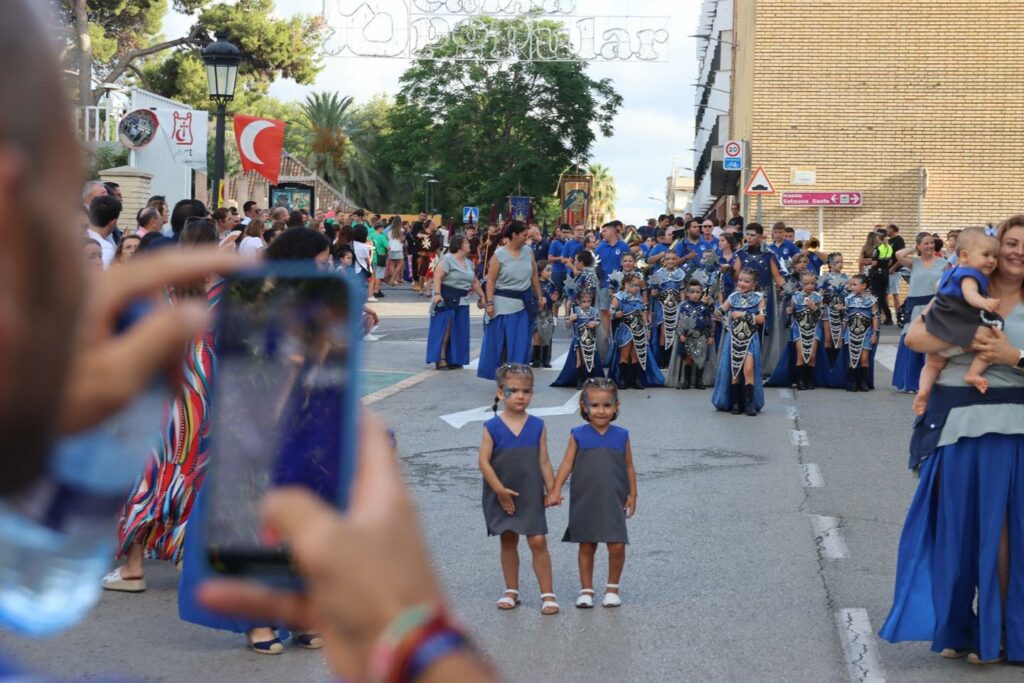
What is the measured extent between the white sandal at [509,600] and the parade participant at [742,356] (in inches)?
316

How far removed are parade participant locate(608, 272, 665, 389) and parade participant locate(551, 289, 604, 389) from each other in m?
0.22

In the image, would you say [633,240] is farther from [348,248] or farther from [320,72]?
[320,72]

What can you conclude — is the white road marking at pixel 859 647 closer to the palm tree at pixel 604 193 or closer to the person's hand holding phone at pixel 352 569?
the person's hand holding phone at pixel 352 569

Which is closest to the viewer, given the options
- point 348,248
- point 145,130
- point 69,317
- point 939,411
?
point 69,317

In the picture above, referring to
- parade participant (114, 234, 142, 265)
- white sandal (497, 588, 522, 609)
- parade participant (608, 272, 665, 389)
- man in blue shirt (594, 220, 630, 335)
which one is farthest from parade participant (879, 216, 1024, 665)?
man in blue shirt (594, 220, 630, 335)

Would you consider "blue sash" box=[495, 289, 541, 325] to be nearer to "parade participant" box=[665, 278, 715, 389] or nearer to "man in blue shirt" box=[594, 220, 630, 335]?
"man in blue shirt" box=[594, 220, 630, 335]

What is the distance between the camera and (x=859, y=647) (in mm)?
6605

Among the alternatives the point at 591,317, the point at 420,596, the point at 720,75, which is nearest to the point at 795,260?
the point at 591,317

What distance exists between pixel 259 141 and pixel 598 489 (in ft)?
39.8

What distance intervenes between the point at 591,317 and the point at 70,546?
16634 millimetres

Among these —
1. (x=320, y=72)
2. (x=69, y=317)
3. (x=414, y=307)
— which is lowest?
(x=414, y=307)

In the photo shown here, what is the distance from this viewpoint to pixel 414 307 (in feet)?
102

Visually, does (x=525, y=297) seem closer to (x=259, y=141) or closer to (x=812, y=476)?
(x=259, y=141)

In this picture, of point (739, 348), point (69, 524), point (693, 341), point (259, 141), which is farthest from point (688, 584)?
point (259, 141)
